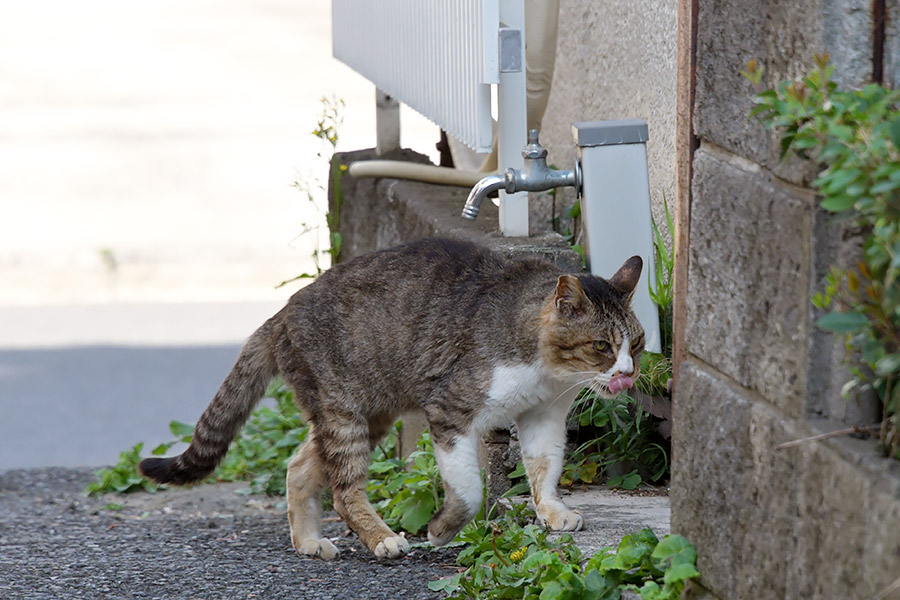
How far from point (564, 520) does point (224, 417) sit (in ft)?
4.09

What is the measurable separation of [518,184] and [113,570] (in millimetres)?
1842

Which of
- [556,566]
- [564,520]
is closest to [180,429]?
[564,520]

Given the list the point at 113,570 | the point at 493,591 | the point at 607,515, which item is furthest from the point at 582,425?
the point at 113,570

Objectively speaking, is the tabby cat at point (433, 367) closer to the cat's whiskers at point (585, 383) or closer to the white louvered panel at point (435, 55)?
Result: the cat's whiskers at point (585, 383)

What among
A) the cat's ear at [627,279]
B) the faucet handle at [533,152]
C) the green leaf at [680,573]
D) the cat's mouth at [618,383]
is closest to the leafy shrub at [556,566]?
the green leaf at [680,573]

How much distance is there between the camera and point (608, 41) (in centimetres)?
516

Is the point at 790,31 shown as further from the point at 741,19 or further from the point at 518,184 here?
the point at 518,184

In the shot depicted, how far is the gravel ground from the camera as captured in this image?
3.37m

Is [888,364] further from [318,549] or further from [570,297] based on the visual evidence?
[318,549]

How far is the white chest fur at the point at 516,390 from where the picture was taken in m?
3.51

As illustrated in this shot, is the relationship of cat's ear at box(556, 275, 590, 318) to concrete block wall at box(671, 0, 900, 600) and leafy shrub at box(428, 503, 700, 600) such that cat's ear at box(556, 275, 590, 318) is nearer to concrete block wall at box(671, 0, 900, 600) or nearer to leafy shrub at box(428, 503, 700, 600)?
leafy shrub at box(428, 503, 700, 600)

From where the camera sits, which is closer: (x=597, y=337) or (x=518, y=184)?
(x=597, y=337)

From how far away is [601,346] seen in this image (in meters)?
3.48

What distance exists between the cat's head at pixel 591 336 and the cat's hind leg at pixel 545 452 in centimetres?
18
